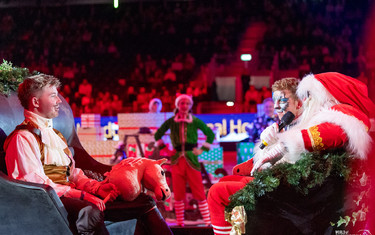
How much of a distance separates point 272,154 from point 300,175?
0.31m

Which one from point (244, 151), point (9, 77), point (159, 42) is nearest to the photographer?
point (9, 77)

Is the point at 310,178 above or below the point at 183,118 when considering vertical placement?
above

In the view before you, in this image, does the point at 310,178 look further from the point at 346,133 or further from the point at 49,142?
the point at 49,142

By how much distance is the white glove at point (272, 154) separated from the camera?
257 cm

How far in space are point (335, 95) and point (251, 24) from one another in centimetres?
1047

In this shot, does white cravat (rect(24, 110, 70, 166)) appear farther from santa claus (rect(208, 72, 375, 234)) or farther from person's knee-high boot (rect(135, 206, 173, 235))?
santa claus (rect(208, 72, 375, 234))

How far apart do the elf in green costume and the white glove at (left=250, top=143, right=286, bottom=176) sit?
2662mm

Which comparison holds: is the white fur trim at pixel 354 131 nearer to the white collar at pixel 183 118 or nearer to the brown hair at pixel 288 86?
the brown hair at pixel 288 86

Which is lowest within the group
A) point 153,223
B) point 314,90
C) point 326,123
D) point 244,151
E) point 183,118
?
point 244,151

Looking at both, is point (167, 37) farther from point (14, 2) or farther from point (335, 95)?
point (335, 95)

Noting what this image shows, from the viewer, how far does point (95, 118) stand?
8.09 meters

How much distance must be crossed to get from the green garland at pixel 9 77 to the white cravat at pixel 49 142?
471 mm

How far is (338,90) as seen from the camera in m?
2.64

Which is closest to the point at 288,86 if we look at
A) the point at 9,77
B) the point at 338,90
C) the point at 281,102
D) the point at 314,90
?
the point at 281,102
